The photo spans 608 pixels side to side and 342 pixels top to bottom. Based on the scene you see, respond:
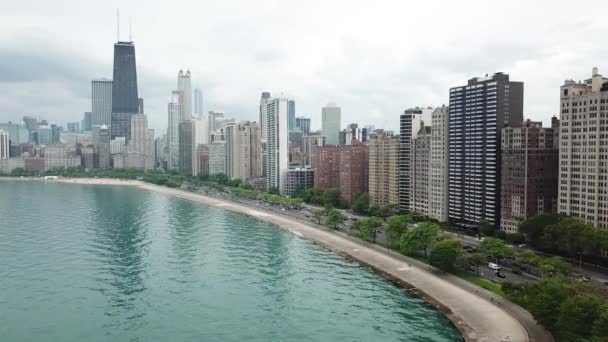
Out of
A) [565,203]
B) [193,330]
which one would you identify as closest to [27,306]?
[193,330]

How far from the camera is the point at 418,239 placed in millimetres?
64062

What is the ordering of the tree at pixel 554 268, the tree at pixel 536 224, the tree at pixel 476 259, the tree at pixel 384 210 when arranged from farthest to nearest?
the tree at pixel 384 210
the tree at pixel 536 224
the tree at pixel 476 259
the tree at pixel 554 268

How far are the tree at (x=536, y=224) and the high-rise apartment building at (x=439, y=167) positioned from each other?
2261 centimetres

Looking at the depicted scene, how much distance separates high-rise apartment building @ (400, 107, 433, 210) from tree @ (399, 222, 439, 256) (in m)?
32.5

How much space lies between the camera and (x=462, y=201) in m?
85.1

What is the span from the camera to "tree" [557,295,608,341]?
112ft

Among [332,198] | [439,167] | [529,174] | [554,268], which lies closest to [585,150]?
[529,174]

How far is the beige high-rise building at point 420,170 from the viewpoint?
93.3 m

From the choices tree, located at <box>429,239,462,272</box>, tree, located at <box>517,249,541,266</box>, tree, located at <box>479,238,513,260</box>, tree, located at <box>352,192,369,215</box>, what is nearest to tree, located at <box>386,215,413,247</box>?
tree, located at <box>429,239,462,272</box>

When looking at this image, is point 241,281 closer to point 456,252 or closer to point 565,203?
point 456,252

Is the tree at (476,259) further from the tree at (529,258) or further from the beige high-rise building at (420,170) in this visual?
the beige high-rise building at (420,170)

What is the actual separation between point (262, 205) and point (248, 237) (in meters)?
40.3

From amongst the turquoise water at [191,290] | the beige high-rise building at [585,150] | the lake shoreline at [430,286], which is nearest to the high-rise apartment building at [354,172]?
the lake shoreline at [430,286]

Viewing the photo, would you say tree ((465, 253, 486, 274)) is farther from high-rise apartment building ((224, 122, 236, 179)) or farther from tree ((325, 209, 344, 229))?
high-rise apartment building ((224, 122, 236, 179))
